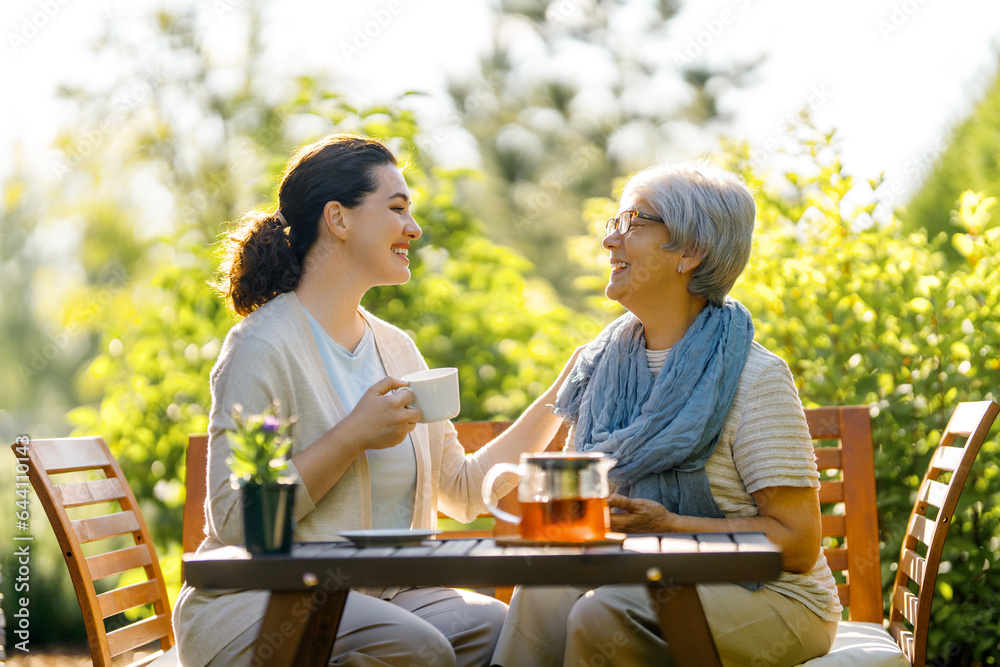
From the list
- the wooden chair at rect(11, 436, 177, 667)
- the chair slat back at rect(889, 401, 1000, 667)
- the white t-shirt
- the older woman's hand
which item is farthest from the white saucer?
the chair slat back at rect(889, 401, 1000, 667)

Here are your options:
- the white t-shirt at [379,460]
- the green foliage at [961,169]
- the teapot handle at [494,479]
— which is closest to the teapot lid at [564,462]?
the teapot handle at [494,479]

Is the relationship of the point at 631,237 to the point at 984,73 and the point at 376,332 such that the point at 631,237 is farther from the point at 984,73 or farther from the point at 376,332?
the point at 984,73

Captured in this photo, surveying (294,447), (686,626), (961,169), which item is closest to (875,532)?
(686,626)

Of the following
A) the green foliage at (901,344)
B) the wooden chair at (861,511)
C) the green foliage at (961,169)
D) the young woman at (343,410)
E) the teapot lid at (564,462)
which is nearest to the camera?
the teapot lid at (564,462)

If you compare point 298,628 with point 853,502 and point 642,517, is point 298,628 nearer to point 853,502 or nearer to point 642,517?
point 642,517

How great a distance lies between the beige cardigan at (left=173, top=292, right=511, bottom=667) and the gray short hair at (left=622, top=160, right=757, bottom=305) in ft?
2.72

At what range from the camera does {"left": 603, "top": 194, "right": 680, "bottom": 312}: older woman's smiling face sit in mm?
2412

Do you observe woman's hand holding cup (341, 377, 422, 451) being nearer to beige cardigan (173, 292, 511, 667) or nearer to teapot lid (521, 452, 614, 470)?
beige cardigan (173, 292, 511, 667)

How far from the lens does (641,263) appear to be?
95.0 inches

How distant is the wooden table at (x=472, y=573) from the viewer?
1.51m

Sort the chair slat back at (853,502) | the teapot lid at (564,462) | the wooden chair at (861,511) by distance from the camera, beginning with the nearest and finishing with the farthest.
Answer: the teapot lid at (564,462)
the wooden chair at (861,511)
the chair slat back at (853,502)

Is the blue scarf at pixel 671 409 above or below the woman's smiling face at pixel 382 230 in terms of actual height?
below

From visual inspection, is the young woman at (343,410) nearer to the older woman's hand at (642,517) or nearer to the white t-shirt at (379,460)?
the white t-shirt at (379,460)

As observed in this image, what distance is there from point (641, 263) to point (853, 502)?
3.49 ft
